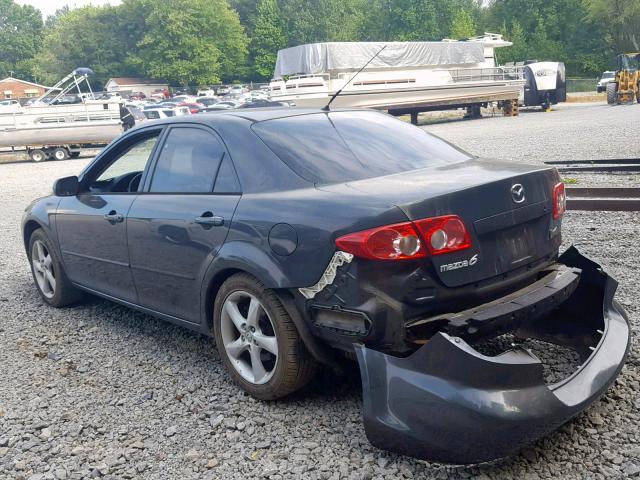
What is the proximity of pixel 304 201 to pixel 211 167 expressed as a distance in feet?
3.00

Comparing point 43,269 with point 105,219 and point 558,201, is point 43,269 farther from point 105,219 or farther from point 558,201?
point 558,201

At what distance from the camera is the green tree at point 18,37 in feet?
387

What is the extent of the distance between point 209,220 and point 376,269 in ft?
3.94

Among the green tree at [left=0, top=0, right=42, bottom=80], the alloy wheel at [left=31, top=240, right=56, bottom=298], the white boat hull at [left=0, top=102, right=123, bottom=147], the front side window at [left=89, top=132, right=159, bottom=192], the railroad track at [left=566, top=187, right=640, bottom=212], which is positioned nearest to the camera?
the front side window at [left=89, top=132, right=159, bottom=192]

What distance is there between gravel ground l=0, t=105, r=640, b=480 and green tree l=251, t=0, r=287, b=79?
86.6 meters

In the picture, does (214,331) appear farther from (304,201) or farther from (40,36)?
(40,36)

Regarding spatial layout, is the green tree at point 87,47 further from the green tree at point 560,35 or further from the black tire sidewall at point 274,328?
the black tire sidewall at point 274,328

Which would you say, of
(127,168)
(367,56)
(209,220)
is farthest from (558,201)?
(367,56)

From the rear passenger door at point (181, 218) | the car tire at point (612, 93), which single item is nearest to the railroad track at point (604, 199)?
the rear passenger door at point (181, 218)

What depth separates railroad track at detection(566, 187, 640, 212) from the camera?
302 inches

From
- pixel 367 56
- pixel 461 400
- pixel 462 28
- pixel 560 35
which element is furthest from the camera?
pixel 560 35

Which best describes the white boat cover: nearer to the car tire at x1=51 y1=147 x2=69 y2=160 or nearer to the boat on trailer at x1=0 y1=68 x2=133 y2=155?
the boat on trailer at x1=0 y1=68 x2=133 y2=155

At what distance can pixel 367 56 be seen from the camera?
3077 cm

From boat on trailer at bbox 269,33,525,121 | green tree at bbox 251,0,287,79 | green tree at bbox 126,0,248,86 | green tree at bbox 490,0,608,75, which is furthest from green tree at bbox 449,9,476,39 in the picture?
boat on trailer at bbox 269,33,525,121
